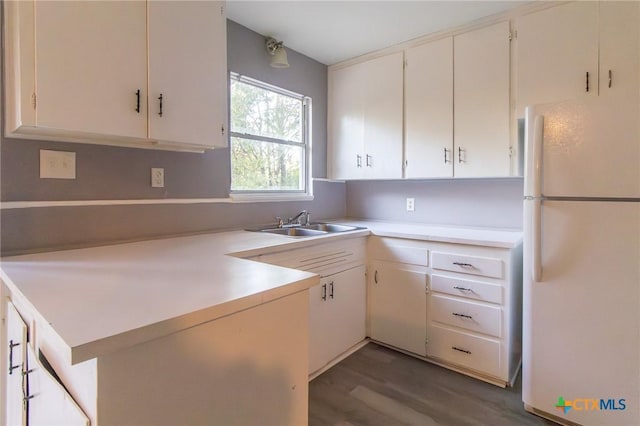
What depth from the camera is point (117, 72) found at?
142 cm

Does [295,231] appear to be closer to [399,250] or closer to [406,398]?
[399,250]

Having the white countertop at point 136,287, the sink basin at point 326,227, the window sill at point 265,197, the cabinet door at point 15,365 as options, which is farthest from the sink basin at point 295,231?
the cabinet door at point 15,365

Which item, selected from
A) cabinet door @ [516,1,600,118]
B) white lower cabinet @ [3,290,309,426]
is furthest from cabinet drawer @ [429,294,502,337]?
white lower cabinet @ [3,290,309,426]

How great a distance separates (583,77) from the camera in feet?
6.17

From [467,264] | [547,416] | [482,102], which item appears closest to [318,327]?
[467,264]

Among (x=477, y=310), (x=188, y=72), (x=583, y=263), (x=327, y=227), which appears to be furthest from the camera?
(x=327, y=227)

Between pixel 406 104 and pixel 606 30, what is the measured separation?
1200 mm

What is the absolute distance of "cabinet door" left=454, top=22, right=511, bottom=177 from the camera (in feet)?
7.19

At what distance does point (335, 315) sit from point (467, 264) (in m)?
0.89

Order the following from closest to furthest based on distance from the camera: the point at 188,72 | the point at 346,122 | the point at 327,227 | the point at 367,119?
the point at 188,72
the point at 327,227
the point at 367,119
the point at 346,122

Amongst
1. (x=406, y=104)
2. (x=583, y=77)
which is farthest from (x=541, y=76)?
(x=406, y=104)

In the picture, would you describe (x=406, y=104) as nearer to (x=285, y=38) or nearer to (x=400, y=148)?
(x=400, y=148)

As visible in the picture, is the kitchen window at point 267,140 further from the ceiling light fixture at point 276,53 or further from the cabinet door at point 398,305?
the cabinet door at point 398,305

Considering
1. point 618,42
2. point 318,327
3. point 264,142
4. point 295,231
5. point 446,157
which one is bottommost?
point 318,327
